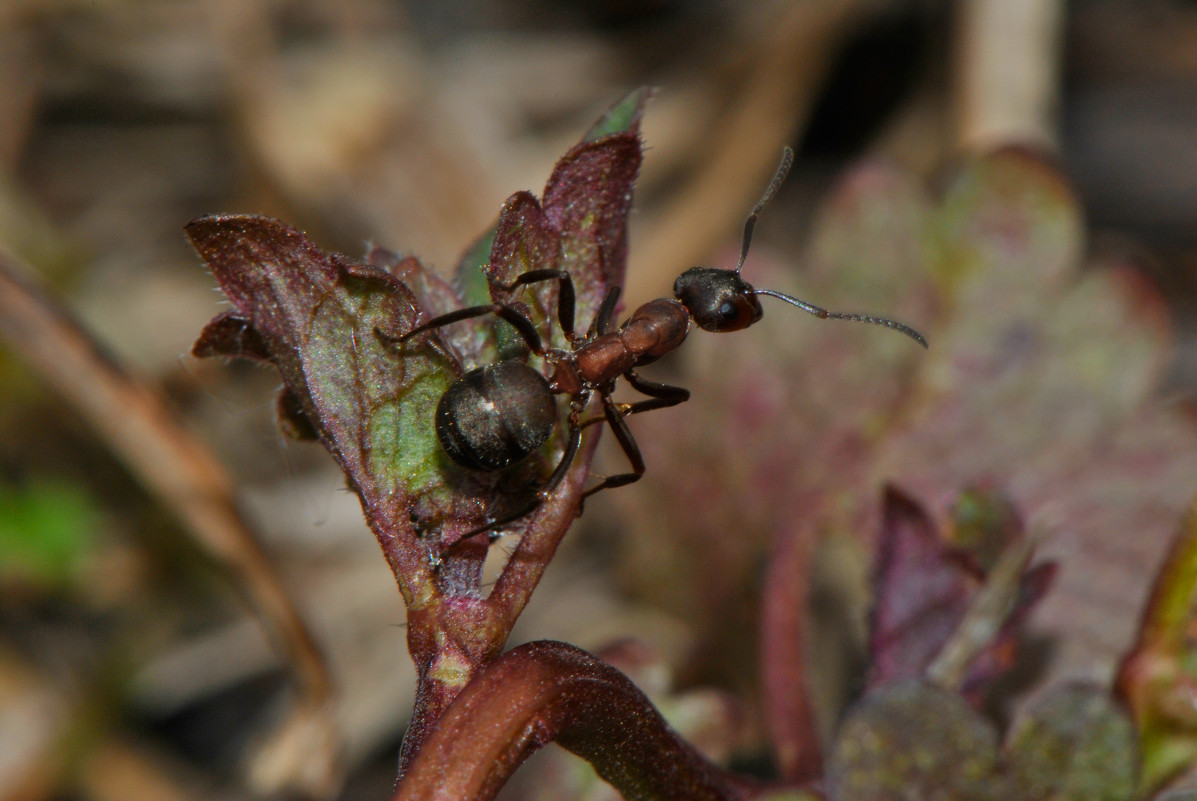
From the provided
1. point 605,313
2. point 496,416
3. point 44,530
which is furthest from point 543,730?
point 44,530

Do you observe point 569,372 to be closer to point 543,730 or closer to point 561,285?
point 561,285

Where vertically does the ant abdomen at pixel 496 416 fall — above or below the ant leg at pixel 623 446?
above

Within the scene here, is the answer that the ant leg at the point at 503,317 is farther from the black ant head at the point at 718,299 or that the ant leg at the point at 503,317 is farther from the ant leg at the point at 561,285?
the black ant head at the point at 718,299

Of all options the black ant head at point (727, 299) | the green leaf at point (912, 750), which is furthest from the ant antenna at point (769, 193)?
the green leaf at point (912, 750)

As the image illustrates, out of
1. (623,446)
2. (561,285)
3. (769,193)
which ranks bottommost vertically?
(623,446)

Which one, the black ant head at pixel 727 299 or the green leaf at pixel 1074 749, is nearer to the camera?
the green leaf at pixel 1074 749

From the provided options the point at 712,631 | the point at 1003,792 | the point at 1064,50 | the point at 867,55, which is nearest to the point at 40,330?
the point at 712,631

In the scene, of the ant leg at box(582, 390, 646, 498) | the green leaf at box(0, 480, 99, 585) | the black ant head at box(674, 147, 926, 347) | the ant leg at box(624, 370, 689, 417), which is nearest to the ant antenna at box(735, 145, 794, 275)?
the black ant head at box(674, 147, 926, 347)
